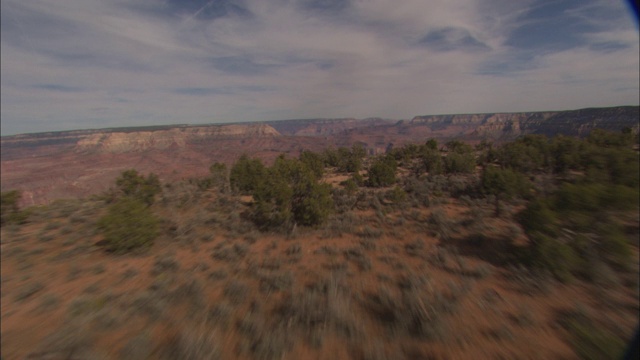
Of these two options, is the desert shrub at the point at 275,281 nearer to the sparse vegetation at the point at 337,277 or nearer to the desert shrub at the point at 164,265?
the sparse vegetation at the point at 337,277

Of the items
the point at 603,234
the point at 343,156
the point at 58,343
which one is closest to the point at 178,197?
the point at 58,343

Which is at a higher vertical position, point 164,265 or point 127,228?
point 127,228

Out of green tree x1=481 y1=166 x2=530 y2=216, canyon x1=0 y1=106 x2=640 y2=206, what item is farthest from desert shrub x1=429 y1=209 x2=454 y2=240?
canyon x1=0 y1=106 x2=640 y2=206

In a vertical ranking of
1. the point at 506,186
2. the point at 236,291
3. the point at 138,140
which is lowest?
the point at 236,291

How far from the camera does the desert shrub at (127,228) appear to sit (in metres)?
8.72

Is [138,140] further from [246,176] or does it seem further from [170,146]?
[246,176]

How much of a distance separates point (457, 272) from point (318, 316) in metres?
4.05

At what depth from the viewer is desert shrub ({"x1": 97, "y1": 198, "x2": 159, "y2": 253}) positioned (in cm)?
872

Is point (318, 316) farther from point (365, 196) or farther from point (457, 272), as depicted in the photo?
point (365, 196)

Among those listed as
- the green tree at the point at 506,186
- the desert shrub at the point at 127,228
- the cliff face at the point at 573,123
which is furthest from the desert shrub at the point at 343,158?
the cliff face at the point at 573,123

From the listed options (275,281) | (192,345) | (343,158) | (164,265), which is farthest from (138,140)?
(192,345)

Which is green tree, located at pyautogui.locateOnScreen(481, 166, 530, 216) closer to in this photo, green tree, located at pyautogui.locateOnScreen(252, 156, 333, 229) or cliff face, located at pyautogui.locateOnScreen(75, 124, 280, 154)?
green tree, located at pyautogui.locateOnScreen(252, 156, 333, 229)

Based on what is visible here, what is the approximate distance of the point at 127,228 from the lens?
8906mm

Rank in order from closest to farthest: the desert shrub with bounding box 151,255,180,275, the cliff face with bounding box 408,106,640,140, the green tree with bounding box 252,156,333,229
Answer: the desert shrub with bounding box 151,255,180,275 → the green tree with bounding box 252,156,333,229 → the cliff face with bounding box 408,106,640,140
